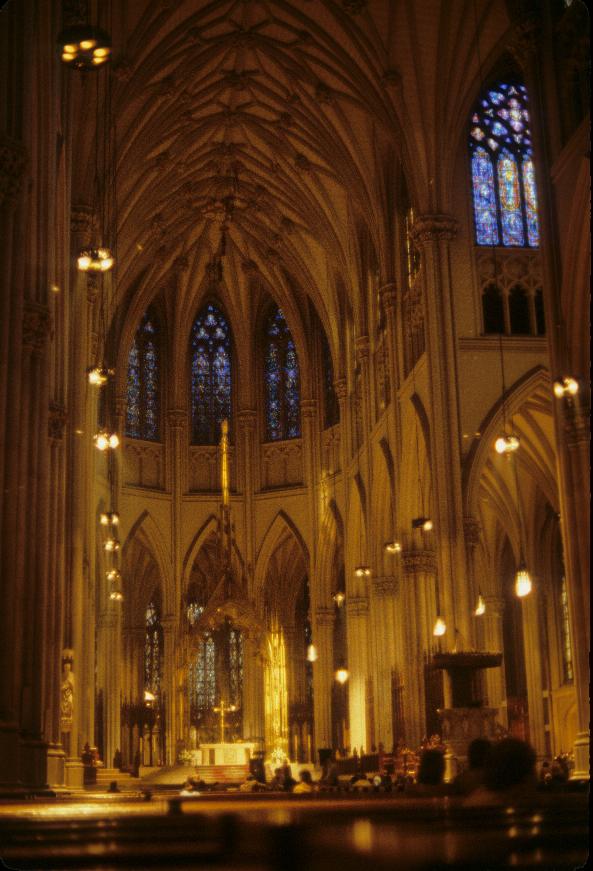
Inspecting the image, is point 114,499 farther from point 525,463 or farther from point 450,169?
point 450,169

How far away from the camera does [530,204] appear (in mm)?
28312

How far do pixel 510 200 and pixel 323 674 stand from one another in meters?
18.2

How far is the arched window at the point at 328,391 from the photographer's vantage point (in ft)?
133

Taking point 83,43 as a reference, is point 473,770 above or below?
below

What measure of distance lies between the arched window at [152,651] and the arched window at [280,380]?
8020 millimetres

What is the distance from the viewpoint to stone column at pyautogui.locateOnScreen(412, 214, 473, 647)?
2489 centimetres

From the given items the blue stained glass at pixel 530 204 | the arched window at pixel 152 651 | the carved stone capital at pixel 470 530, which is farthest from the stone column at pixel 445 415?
the arched window at pixel 152 651

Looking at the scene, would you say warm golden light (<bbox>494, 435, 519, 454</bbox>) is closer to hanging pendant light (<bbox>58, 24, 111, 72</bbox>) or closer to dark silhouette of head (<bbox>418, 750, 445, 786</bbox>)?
hanging pendant light (<bbox>58, 24, 111, 72</bbox>)

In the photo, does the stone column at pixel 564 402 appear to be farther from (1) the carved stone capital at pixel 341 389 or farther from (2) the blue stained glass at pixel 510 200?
(1) the carved stone capital at pixel 341 389

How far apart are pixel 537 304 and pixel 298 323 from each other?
15815mm

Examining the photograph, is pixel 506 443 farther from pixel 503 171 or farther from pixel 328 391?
pixel 328 391

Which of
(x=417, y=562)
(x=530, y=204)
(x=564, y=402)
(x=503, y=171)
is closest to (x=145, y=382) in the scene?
(x=417, y=562)

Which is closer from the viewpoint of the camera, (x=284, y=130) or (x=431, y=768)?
(x=431, y=768)

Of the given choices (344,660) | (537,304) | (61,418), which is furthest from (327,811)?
(344,660)
